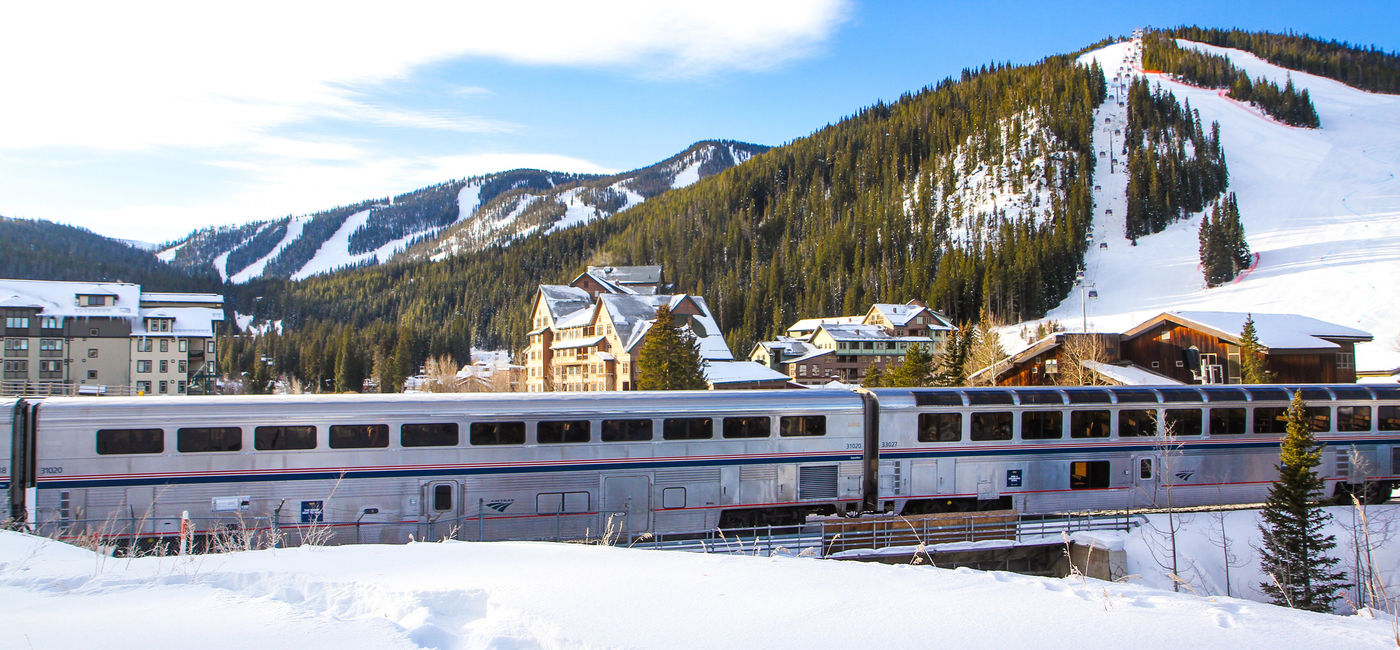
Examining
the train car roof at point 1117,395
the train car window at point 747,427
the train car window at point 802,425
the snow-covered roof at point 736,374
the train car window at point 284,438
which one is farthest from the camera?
the snow-covered roof at point 736,374

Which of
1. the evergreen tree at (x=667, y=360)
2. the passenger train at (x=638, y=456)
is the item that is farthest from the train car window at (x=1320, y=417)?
the evergreen tree at (x=667, y=360)

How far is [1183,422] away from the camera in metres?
20.1

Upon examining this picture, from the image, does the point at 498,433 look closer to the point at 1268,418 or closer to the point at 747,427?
the point at 747,427

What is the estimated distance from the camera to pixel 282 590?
18.6 ft

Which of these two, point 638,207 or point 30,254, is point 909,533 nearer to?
point 638,207

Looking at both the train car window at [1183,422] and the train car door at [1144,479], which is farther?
the train car window at [1183,422]

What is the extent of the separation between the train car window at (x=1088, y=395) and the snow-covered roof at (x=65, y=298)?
6816 centimetres

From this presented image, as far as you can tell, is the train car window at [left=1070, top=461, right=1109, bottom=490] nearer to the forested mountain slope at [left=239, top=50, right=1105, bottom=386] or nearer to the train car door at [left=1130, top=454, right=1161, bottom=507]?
the train car door at [left=1130, top=454, right=1161, bottom=507]

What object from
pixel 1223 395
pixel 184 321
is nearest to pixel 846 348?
pixel 184 321

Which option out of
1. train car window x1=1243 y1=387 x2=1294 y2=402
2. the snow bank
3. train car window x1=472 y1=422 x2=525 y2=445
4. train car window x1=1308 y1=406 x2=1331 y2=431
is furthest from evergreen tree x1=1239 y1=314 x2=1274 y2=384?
the snow bank

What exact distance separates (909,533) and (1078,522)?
5.12 m

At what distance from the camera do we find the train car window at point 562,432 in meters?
16.7

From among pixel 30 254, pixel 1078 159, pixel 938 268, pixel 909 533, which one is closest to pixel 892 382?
pixel 909 533

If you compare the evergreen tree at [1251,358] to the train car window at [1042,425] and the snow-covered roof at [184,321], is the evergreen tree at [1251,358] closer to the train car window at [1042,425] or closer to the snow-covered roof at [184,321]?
the train car window at [1042,425]
